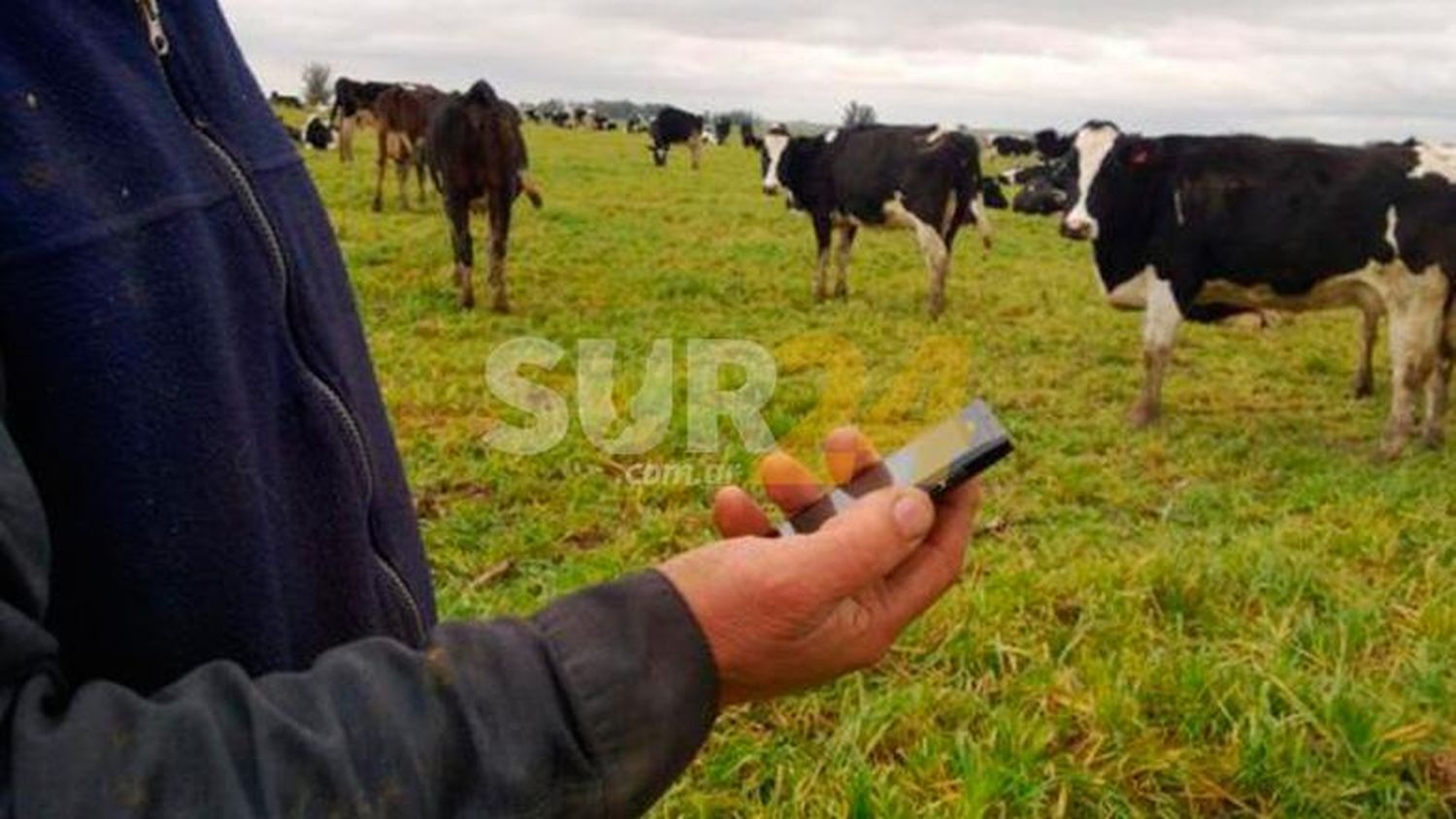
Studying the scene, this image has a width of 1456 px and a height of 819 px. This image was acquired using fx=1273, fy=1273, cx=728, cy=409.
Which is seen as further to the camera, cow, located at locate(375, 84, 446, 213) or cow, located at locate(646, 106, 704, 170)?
cow, located at locate(646, 106, 704, 170)

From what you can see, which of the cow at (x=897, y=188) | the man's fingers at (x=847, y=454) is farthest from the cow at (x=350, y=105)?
the man's fingers at (x=847, y=454)

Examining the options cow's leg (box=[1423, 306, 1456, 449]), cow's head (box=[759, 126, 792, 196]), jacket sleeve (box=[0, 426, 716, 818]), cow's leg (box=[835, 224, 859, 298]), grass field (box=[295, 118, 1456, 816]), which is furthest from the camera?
cow's head (box=[759, 126, 792, 196])

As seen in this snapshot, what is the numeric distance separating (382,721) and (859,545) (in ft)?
1.44

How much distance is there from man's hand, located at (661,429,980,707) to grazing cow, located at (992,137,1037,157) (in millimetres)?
51688

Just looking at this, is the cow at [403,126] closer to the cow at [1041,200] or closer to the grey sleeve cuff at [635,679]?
the cow at [1041,200]

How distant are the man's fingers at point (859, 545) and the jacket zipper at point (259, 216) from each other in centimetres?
42

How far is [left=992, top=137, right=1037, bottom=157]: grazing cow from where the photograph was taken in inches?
2019

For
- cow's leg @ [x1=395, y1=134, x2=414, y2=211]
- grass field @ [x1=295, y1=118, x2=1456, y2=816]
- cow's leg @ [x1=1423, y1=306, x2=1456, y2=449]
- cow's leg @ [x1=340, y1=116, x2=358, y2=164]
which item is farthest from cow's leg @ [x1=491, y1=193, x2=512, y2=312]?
cow's leg @ [x1=340, y1=116, x2=358, y2=164]

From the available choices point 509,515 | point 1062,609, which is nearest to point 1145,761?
point 1062,609

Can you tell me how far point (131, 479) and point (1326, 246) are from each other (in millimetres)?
7739

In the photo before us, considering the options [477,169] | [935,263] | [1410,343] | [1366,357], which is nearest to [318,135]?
[477,169]

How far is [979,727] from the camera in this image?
313 centimetres

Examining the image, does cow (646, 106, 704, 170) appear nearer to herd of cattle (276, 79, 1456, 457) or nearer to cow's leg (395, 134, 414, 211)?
cow's leg (395, 134, 414, 211)

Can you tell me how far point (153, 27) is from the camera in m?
1.06
